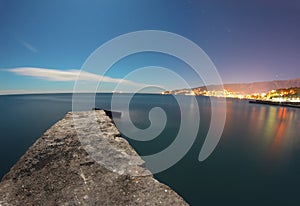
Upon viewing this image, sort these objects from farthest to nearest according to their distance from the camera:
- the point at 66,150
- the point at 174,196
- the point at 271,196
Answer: the point at 271,196 → the point at 66,150 → the point at 174,196

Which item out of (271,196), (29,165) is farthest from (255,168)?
(29,165)

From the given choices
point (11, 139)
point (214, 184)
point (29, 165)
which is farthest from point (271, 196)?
point (11, 139)

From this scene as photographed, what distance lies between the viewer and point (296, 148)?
48.6 ft

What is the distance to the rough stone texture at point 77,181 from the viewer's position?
2.42m

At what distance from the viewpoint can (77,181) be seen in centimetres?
276

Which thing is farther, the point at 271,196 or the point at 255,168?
the point at 255,168

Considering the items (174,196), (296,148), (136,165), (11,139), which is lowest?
(296,148)

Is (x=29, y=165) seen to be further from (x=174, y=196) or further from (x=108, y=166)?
(x=174, y=196)

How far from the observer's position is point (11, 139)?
49.4 ft

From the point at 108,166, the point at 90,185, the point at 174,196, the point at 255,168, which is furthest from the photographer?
the point at 255,168

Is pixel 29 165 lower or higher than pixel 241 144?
higher

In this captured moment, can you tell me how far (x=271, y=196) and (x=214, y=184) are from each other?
272 centimetres

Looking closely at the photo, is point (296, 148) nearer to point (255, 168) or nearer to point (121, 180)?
point (255, 168)

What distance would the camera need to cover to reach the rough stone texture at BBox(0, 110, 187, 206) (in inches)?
95.3
